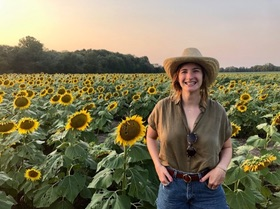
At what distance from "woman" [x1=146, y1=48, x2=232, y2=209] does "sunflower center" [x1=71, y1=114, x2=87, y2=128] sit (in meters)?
1.63

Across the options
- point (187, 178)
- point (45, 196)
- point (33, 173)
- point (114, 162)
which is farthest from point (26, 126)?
point (187, 178)

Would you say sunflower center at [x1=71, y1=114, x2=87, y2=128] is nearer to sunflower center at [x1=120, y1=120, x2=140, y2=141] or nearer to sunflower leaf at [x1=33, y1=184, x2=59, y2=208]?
sunflower leaf at [x1=33, y1=184, x2=59, y2=208]

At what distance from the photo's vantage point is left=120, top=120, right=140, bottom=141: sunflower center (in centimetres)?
323

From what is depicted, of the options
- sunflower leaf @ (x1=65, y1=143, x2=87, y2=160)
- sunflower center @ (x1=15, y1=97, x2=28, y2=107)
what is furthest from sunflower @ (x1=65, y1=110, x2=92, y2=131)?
sunflower center @ (x1=15, y1=97, x2=28, y2=107)

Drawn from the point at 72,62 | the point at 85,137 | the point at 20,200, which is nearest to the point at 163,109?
the point at 85,137

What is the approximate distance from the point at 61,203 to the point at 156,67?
54.0m

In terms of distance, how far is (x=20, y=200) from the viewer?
443cm

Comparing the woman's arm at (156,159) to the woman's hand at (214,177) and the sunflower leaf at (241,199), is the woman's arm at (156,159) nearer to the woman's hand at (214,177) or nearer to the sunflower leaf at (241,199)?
the woman's hand at (214,177)

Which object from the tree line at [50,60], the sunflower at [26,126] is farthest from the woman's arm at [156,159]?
the tree line at [50,60]

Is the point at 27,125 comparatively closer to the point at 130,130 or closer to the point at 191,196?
the point at 130,130

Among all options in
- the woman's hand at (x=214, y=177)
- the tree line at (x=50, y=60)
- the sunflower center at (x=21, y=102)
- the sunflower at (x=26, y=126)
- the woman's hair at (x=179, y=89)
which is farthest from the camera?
the tree line at (x=50, y=60)

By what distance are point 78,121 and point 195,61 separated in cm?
197

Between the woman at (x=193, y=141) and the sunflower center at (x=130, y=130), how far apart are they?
1.93ft

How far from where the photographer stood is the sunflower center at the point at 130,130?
323 cm
